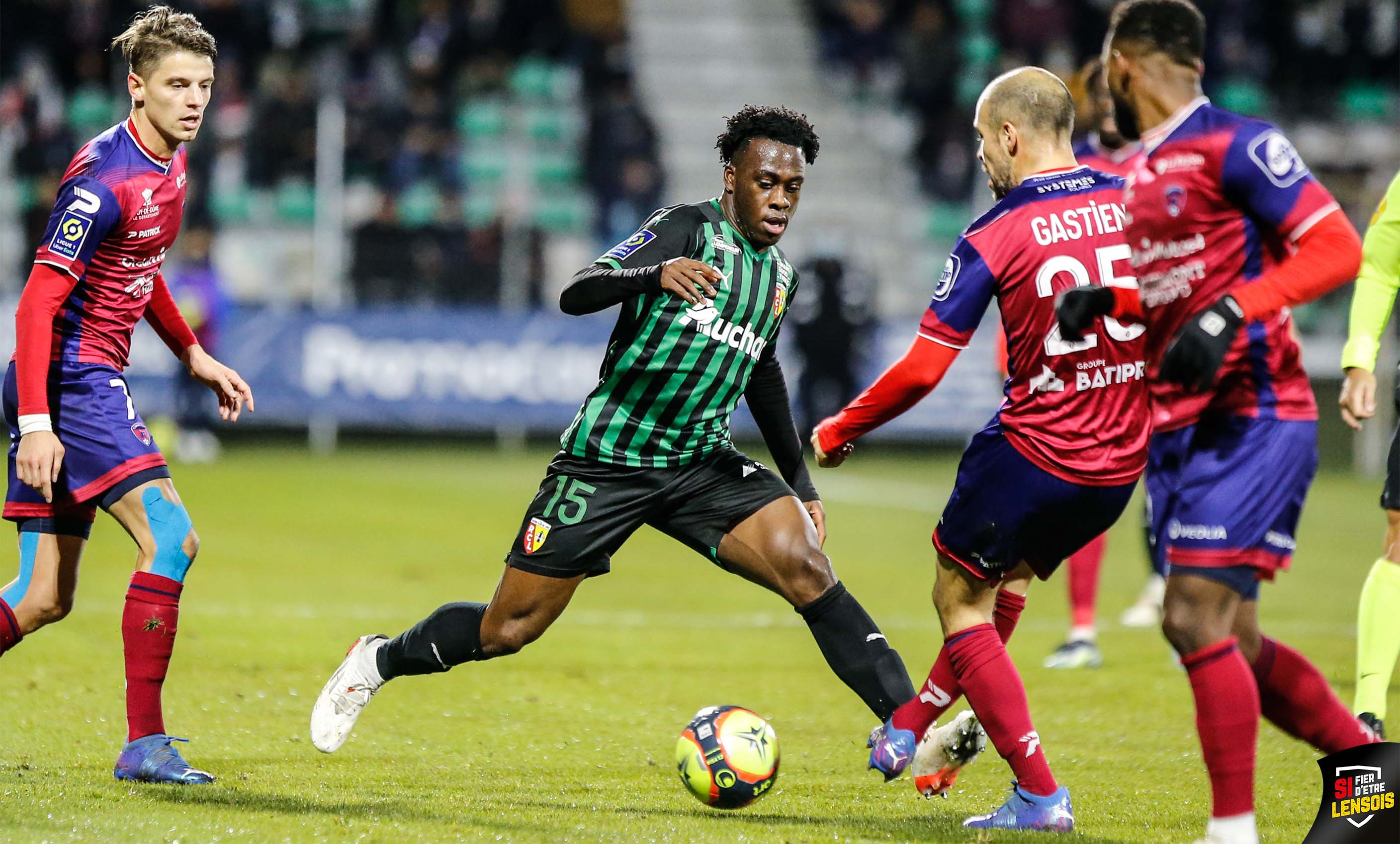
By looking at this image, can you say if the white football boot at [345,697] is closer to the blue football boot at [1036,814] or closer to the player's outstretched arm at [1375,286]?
the blue football boot at [1036,814]

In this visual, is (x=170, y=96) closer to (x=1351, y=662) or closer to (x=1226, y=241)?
(x=1226, y=241)

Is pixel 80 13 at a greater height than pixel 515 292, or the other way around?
pixel 80 13

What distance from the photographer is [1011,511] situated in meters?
4.64

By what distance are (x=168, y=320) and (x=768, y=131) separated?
2.21m

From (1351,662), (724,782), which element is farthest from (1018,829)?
(1351,662)

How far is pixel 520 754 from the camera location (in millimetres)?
5734

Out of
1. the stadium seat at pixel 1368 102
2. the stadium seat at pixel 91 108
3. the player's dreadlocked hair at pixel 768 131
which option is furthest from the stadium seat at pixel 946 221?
the player's dreadlocked hair at pixel 768 131

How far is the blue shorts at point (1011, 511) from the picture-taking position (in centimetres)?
463

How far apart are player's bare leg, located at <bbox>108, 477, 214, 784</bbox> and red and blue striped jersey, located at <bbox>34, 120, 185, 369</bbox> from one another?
1.65ft

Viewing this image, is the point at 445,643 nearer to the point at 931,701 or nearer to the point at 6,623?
the point at 6,623

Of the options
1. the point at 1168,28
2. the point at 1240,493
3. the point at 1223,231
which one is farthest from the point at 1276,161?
the point at 1240,493

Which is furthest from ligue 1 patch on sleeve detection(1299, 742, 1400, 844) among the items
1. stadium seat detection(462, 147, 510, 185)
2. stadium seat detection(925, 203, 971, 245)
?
stadium seat detection(462, 147, 510, 185)

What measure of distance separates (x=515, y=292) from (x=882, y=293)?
495 centimetres

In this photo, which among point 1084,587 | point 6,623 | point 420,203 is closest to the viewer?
point 6,623
